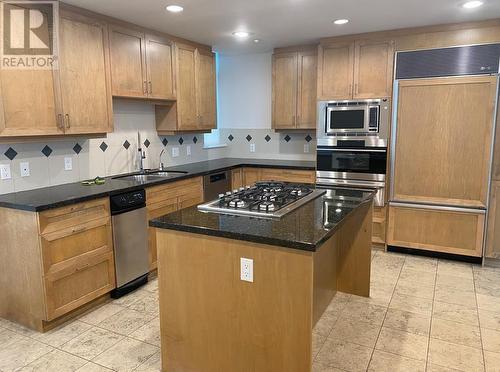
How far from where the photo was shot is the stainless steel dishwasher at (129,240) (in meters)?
3.03

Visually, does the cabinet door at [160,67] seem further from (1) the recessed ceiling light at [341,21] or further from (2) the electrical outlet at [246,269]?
(2) the electrical outlet at [246,269]

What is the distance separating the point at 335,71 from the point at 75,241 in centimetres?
314

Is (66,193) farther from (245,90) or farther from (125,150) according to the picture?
(245,90)

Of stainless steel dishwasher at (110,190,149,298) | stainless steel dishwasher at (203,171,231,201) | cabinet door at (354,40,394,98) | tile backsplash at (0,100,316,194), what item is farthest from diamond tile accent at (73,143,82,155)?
cabinet door at (354,40,394,98)

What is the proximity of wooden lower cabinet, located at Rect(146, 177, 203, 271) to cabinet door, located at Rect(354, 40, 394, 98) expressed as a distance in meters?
2.02

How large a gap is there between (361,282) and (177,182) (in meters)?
1.92

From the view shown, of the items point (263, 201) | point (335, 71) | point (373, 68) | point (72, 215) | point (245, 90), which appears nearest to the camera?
point (263, 201)

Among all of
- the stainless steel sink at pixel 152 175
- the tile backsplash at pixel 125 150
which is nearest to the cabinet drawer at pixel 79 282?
the tile backsplash at pixel 125 150

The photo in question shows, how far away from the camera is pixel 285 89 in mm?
4703

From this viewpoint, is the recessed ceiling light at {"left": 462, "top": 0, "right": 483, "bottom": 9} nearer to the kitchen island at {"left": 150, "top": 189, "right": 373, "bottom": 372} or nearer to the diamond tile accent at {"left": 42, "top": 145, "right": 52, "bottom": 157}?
the kitchen island at {"left": 150, "top": 189, "right": 373, "bottom": 372}

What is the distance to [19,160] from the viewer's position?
2.94 meters

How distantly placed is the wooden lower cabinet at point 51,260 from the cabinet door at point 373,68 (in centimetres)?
287

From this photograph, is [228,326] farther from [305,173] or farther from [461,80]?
[461,80]

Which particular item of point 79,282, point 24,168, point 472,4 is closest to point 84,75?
point 24,168
